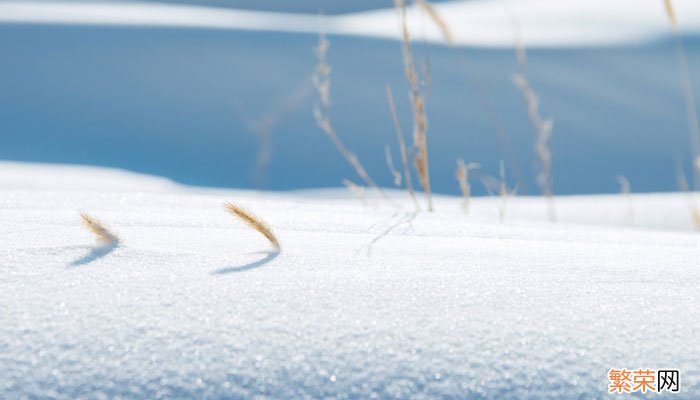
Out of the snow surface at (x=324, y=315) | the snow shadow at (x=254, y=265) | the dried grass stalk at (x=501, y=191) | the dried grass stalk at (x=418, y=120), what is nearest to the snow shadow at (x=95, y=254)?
the snow surface at (x=324, y=315)

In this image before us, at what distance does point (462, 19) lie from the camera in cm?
649

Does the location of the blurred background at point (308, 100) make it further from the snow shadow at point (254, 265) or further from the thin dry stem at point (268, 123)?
the snow shadow at point (254, 265)

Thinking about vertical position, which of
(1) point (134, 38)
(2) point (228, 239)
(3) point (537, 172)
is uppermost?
(1) point (134, 38)

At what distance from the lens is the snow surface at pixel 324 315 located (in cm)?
74

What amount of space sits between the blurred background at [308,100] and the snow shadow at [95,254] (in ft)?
9.13

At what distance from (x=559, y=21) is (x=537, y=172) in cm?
216

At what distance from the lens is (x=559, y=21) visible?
6059 mm

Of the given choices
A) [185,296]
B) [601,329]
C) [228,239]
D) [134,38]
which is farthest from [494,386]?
[134,38]

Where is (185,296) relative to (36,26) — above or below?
below

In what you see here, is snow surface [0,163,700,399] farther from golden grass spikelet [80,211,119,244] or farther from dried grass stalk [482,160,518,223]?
dried grass stalk [482,160,518,223]

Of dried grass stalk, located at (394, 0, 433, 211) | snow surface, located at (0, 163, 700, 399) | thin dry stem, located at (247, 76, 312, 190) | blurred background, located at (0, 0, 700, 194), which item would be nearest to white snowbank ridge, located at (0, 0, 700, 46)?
blurred background, located at (0, 0, 700, 194)

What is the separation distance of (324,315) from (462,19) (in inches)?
230

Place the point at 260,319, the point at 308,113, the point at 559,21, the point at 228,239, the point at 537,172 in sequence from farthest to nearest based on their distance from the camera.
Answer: the point at 559,21
the point at 308,113
the point at 537,172
the point at 228,239
the point at 260,319

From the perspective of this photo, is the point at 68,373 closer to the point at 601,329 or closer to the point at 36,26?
the point at 601,329
